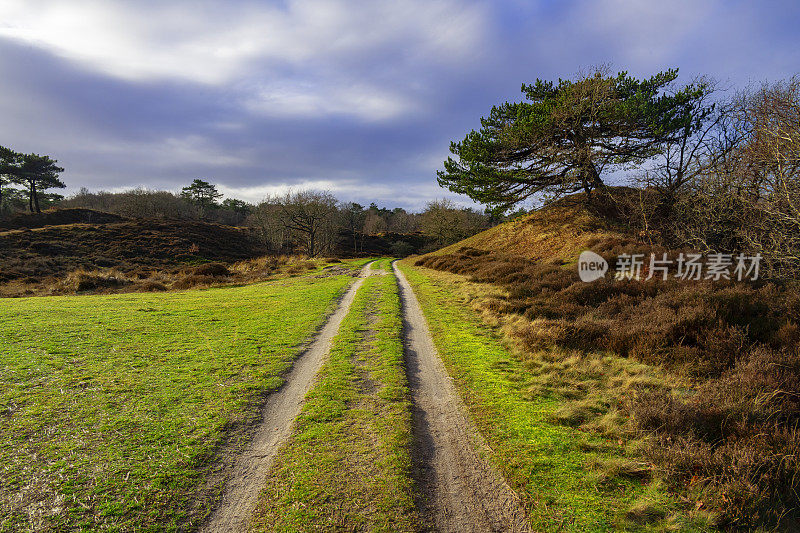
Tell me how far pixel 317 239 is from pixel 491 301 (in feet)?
173

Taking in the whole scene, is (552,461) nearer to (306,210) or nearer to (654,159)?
(654,159)

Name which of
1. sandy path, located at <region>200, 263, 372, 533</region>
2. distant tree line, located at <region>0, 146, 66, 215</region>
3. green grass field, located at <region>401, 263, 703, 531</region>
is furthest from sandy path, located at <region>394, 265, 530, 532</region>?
distant tree line, located at <region>0, 146, 66, 215</region>

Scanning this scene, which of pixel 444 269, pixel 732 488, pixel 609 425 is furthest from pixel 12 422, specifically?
pixel 444 269

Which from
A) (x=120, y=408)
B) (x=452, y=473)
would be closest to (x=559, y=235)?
(x=452, y=473)

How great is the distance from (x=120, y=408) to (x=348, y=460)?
4.02 m

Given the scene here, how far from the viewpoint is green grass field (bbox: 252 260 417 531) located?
3496mm

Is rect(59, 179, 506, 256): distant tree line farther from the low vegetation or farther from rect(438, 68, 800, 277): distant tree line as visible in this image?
the low vegetation

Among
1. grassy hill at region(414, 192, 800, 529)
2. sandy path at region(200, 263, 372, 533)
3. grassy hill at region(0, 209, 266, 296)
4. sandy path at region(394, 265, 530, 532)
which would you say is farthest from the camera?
grassy hill at region(0, 209, 266, 296)

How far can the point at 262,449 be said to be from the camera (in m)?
4.68

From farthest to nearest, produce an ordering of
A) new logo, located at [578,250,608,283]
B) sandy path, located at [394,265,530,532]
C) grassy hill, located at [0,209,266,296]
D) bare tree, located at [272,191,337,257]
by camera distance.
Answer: bare tree, located at [272,191,337,257], grassy hill, located at [0,209,266,296], new logo, located at [578,250,608,283], sandy path, located at [394,265,530,532]

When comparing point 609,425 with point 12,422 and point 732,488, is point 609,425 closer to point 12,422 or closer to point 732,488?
point 732,488

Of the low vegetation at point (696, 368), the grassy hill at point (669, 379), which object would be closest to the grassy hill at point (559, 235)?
the grassy hill at point (669, 379)

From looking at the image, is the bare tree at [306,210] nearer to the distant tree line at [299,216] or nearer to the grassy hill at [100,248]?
the distant tree line at [299,216]

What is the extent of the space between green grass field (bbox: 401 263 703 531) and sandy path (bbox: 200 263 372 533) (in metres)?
3.11
